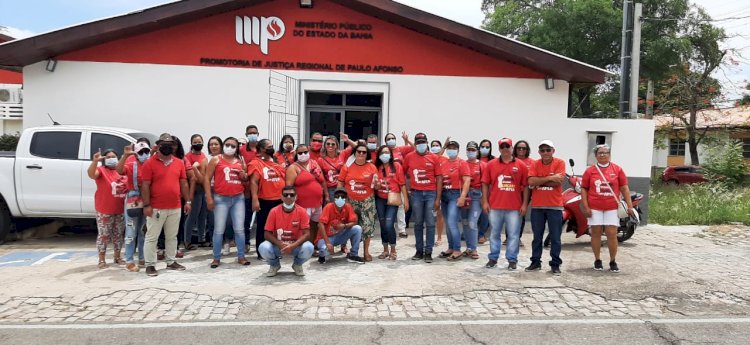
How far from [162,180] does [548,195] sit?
4784mm

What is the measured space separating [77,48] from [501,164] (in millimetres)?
8635

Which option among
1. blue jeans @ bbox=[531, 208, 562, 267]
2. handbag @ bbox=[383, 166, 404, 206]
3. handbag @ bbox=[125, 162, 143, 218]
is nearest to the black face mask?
handbag @ bbox=[125, 162, 143, 218]

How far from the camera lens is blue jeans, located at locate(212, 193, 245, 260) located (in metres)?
6.95

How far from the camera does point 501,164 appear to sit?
688cm

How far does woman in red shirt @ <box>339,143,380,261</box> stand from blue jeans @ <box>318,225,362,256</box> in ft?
0.32

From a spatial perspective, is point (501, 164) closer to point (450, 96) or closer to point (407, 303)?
point (407, 303)

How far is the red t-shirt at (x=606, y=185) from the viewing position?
6758 millimetres

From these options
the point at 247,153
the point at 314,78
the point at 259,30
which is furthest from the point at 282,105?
the point at 247,153

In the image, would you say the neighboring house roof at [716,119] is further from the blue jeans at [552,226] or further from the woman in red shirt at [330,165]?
the woman in red shirt at [330,165]

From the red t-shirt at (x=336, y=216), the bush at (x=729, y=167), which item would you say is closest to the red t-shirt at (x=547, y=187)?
the red t-shirt at (x=336, y=216)

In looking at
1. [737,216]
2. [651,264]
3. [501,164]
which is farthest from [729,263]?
[737,216]

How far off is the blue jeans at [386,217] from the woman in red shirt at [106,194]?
3325 millimetres

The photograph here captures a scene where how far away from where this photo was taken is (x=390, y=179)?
7.19m

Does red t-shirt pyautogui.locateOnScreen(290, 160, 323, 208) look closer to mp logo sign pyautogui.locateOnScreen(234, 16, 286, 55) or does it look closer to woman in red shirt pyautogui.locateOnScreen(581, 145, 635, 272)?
woman in red shirt pyautogui.locateOnScreen(581, 145, 635, 272)
